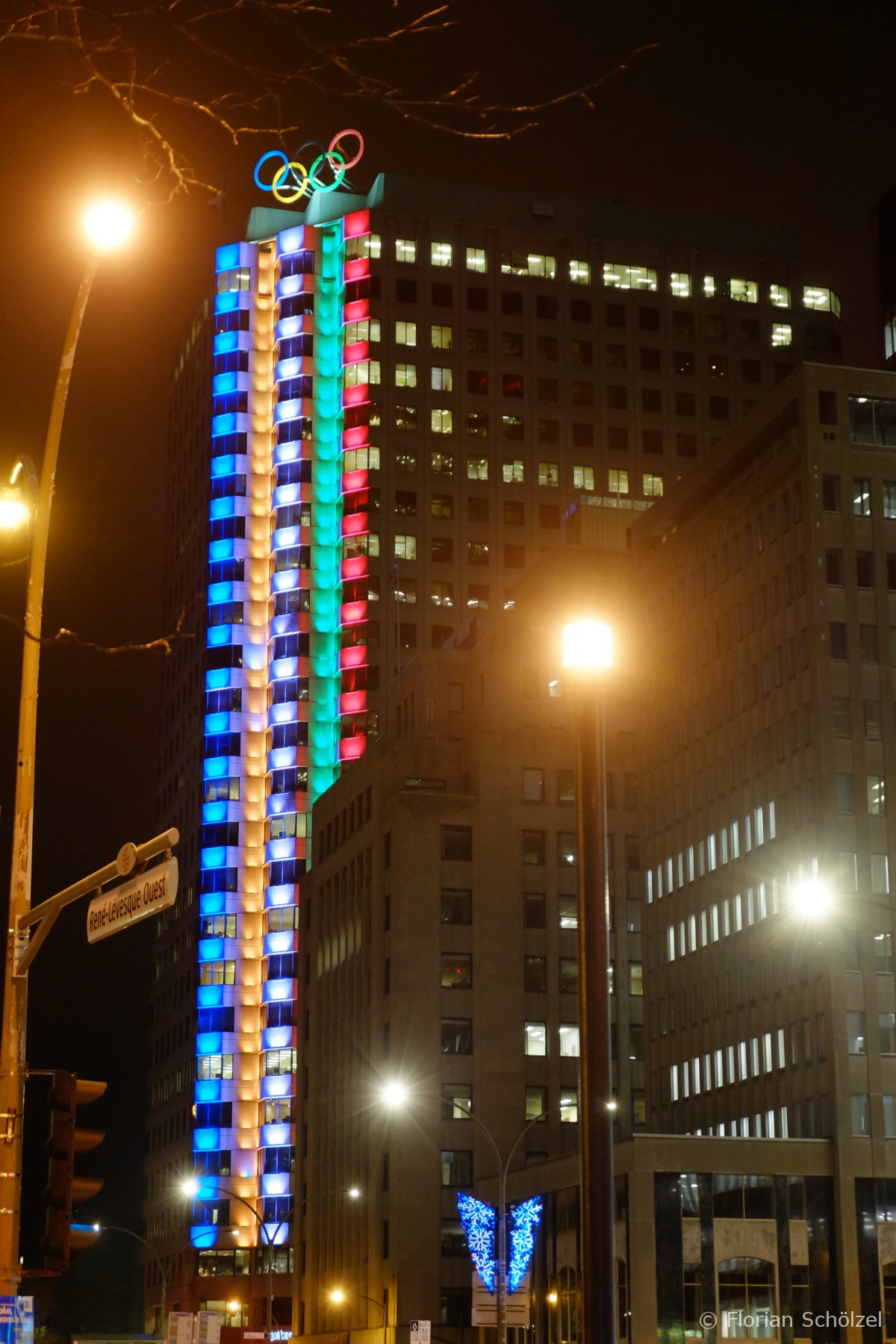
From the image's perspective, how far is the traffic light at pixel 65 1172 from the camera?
1645 centimetres

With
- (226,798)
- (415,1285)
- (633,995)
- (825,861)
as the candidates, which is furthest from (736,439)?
(226,798)

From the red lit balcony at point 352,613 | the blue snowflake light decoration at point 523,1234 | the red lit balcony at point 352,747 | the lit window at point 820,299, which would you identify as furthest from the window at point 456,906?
the lit window at point 820,299

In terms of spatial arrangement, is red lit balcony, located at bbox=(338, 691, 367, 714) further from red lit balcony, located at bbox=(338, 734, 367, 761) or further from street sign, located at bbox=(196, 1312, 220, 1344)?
street sign, located at bbox=(196, 1312, 220, 1344)

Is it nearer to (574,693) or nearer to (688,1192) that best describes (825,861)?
(688,1192)

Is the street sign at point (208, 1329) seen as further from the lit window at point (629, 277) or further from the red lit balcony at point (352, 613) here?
the lit window at point (629, 277)

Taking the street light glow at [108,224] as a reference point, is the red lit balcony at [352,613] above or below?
above

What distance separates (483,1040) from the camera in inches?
4355

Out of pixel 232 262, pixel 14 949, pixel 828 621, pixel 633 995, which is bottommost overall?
pixel 14 949

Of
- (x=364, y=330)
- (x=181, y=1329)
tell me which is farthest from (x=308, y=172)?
(x=181, y=1329)

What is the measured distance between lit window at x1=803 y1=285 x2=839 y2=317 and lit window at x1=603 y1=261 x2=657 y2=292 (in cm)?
1525

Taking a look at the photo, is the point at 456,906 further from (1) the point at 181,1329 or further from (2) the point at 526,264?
(2) the point at 526,264

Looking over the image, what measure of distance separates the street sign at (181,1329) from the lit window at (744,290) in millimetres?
122237

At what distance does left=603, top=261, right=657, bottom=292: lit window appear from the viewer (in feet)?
526

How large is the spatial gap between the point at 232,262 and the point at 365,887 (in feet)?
231
